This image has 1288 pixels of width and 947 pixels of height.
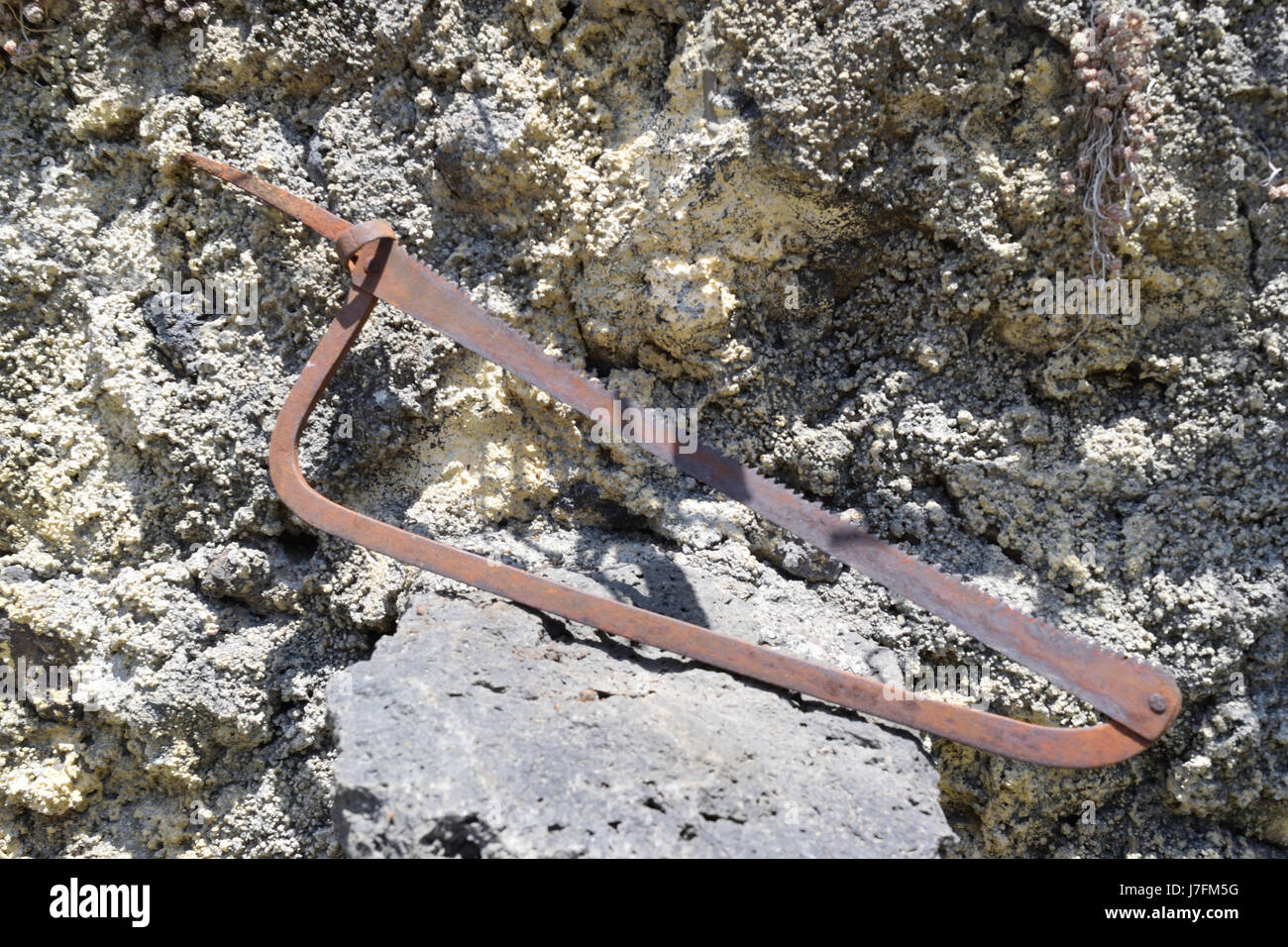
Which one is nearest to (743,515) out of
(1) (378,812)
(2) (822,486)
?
(2) (822,486)

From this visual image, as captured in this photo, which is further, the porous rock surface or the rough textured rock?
the porous rock surface

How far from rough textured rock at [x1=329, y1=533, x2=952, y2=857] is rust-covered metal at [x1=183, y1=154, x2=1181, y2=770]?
13 centimetres

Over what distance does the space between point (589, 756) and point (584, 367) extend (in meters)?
1.25

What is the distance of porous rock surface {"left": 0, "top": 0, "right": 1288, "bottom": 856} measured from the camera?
2.39 metres

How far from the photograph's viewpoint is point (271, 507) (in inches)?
104

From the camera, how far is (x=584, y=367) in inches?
108

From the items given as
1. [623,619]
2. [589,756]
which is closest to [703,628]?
[623,619]

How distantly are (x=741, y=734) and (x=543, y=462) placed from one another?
108 centimetres

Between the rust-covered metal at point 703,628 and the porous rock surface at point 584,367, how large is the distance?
0.28 metres

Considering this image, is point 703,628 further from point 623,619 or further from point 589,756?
point 589,756

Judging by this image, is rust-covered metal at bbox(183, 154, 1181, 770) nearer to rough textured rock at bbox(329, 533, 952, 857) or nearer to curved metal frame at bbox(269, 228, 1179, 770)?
curved metal frame at bbox(269, 228, 1179, 770)

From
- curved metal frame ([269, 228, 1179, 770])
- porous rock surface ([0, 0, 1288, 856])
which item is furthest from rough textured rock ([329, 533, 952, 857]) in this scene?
porous rock surface ([0, 0, 1288, 856])

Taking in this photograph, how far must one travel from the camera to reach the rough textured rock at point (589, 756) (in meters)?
1.82

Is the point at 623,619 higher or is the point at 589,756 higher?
the point at 623,619
